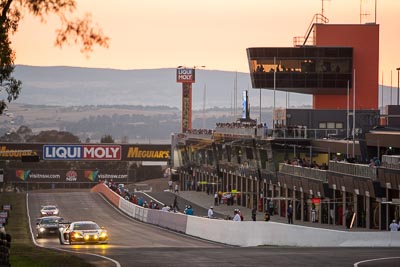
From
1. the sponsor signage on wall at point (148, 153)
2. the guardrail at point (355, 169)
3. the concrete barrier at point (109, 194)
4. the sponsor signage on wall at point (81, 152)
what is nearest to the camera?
the guardrail at point (355, 169)

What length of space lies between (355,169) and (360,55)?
52.5m

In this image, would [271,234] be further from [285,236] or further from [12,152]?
[12,152]

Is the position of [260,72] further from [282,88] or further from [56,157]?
[56,157]

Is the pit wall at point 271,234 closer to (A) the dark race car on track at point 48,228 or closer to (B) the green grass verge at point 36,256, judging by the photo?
(A) the dark race car on track at point 48,228

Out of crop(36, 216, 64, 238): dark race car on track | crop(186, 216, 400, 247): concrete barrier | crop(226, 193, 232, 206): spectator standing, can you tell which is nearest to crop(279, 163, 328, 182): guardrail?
crop(186, 216, 400, 247): concrete barrier

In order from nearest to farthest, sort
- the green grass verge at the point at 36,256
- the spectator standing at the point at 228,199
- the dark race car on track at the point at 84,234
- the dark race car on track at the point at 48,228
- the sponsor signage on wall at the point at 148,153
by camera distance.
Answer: the green grass verge at the point at 36,256
the dark race car on track at the point at 84,234
the dark race car on track at the point at 48,228
the spectator standing at the point at 228,199
the sponsor signage on wall at the point at 148,153

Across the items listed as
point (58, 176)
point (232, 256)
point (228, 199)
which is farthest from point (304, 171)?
point (58, 176)

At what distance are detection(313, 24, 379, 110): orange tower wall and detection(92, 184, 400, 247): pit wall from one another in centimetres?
5169

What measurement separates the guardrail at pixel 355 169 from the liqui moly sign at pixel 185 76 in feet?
347

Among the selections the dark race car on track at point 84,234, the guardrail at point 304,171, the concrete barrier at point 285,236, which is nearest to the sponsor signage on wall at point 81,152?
the guardrail at point 304,171

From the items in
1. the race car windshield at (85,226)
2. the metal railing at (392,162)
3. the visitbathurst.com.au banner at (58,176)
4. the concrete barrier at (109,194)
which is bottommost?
the visitbathurst.com.au banner at (58,176)

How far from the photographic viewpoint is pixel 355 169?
212ft

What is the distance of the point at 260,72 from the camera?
371ft

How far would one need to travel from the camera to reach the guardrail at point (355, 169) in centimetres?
6181
